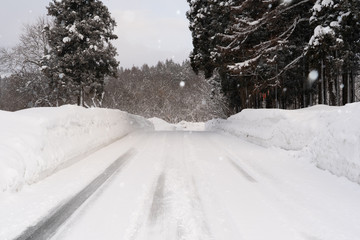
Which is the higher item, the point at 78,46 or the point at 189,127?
the point at 78,46

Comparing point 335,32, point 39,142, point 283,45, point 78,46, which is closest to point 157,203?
point 39,142

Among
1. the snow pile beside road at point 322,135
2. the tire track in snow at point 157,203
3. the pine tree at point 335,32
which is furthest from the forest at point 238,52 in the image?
the tire track in snow at point 157,203

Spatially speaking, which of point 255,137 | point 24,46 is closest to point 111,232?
point 255,137

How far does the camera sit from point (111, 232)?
119 inches

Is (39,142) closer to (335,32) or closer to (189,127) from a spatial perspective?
(335,32)

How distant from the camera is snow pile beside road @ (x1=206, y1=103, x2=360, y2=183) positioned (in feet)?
15.7

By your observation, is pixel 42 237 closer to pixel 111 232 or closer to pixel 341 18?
pixel 111 232

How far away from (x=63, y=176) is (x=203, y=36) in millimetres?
17915

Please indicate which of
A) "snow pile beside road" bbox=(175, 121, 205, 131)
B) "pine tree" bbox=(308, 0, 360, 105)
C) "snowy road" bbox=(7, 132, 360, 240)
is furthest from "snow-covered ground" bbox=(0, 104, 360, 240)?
"snow pile beside road" bbox=(175, 121, 205, 131)

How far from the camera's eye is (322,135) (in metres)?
5.89

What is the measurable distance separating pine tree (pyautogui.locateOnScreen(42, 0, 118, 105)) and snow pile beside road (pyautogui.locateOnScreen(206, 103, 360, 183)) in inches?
609

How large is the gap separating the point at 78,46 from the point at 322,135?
19.3 m

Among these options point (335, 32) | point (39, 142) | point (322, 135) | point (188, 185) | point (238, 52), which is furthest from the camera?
point (238, 52)

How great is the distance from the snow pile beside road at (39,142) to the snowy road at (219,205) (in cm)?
140
